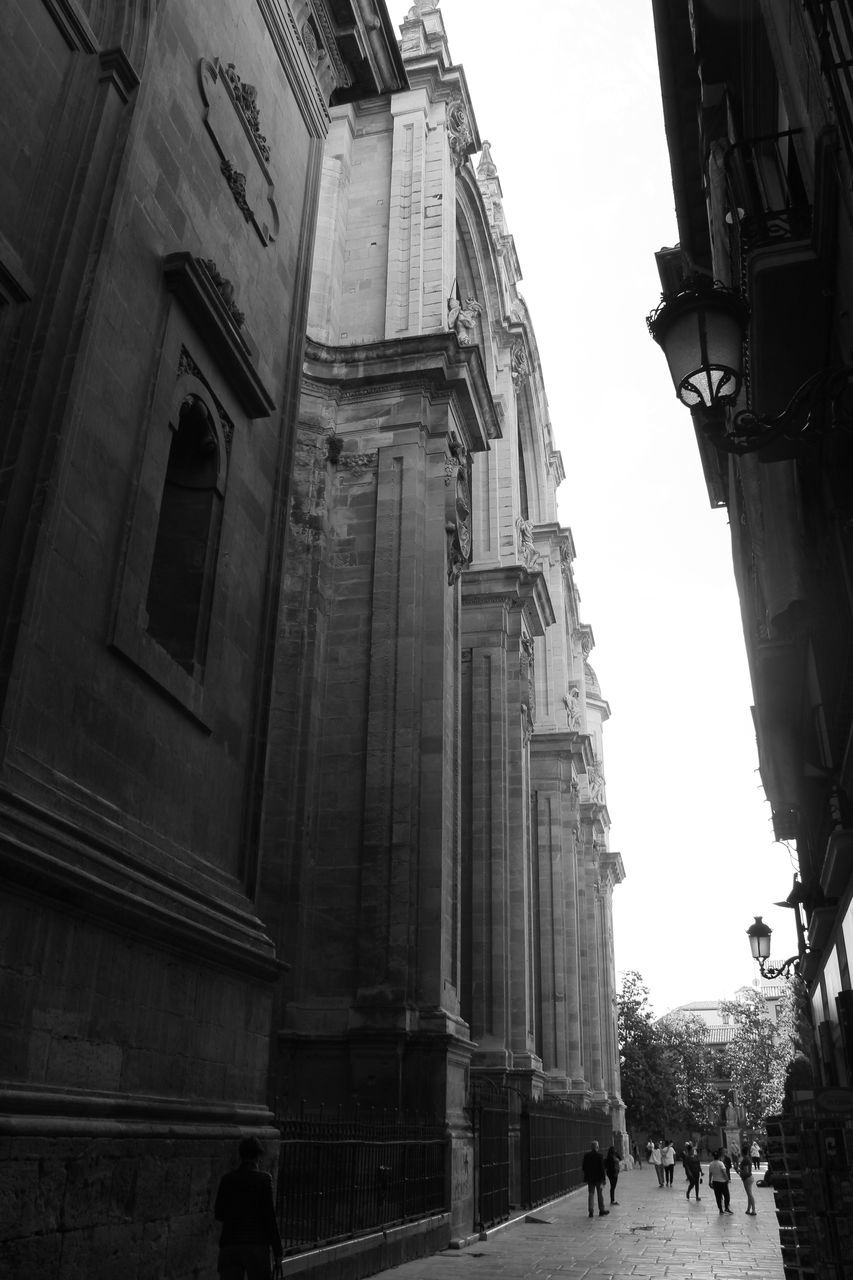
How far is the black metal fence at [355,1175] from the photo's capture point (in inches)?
371

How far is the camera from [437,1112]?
1335 centimetres

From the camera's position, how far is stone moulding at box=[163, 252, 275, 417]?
859 cm

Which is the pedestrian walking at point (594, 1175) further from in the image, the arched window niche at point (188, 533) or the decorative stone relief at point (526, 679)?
the arched window niche at point (188, 533)

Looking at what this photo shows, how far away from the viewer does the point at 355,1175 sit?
34.4ft

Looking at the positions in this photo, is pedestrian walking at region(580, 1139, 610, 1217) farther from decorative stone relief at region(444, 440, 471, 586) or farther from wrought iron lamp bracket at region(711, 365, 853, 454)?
wrought iron lamp bracket at region(711, 365, 853, 454)

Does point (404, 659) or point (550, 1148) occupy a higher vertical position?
point (404, 659)

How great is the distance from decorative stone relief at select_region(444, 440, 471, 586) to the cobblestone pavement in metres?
9.68

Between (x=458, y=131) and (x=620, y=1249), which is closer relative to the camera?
(x=620, y=1249)

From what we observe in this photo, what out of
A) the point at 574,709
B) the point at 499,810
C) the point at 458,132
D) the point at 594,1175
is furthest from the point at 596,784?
the point at 458,132

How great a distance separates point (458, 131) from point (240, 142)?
557 inches

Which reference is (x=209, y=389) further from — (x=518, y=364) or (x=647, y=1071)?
(x=647, y=1071)

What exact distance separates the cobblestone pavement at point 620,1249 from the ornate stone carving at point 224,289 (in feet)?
30.4

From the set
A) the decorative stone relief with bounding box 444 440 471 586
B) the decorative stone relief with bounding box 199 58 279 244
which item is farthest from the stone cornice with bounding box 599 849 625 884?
the decorative stone relief with bounding box 199 58 279 244

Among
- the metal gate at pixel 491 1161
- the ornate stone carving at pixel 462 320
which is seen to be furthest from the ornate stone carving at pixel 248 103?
the metal gate at pixel 491 1161
